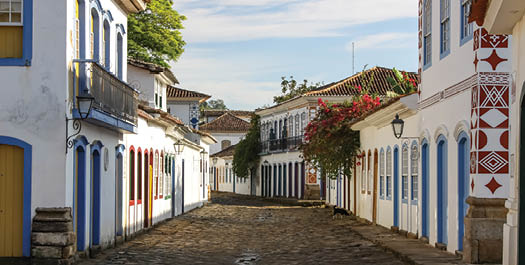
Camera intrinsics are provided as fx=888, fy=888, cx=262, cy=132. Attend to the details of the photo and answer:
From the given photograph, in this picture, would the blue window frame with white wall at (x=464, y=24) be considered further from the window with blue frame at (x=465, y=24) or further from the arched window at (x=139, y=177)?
the arched window at (x=139, y=177)

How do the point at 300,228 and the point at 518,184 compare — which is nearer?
the point at 518,184

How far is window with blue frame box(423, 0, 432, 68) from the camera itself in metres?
19.1

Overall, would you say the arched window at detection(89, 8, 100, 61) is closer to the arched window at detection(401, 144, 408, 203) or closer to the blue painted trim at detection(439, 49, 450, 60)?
the blue painted trim at detection(439, 49, 450, 60)

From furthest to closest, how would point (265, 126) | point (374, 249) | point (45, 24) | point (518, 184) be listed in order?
point (265, 126), point (374, 249), point (45, 24), point (518, 184)

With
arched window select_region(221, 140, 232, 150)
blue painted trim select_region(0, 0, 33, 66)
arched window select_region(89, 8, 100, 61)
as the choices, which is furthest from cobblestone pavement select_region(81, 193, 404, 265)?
arched window select_region(221, 140, 232, 150)

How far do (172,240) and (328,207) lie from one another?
22.5m

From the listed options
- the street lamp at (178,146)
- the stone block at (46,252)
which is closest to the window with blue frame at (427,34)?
the stone block at (46,252)

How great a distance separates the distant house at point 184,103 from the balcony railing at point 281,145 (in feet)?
25.9

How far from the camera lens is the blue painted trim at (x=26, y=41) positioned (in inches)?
559

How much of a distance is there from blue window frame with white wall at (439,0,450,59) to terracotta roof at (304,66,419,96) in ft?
102

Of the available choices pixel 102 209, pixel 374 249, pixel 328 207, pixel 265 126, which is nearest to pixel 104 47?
pixel 102 209

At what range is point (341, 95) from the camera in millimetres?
50000

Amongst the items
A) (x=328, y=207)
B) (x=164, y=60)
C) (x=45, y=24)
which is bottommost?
(x=328, y=207)

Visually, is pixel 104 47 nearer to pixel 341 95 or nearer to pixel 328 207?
pixel 328 207
